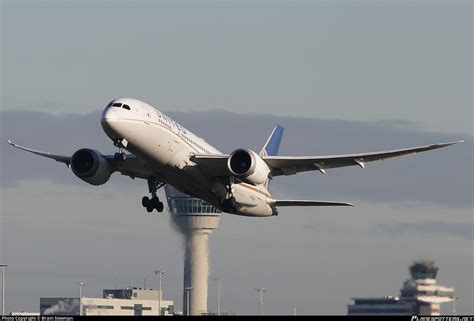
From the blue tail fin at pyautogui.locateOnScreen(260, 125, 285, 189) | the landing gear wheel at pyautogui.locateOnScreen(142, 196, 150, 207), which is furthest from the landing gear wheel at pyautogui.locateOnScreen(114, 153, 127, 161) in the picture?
the blue tail fin at pyautogui.locateOnScreen(260, 125, 285, 189)

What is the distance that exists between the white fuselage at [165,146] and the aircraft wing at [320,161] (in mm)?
2751

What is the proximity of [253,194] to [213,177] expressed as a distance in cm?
625

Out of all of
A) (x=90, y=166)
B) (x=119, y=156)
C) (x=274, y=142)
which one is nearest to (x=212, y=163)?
(x=119, y=156)

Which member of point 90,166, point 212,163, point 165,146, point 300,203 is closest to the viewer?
point 165,146

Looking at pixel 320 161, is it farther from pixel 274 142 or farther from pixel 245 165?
pixel 274 142

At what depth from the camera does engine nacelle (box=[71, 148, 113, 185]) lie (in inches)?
2854

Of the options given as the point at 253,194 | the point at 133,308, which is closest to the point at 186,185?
the point at 253,194

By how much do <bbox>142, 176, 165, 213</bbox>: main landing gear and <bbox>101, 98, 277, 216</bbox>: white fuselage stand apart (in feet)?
8.79

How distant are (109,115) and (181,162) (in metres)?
5.52

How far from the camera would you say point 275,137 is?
9169cm

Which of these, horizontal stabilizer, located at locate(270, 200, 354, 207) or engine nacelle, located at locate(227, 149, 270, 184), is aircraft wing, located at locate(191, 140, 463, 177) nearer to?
engine nacelle, located at locate(227, 149, 270, 184)

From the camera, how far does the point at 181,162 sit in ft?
225

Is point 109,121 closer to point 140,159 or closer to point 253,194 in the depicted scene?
point 140,159

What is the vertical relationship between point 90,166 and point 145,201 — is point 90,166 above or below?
above
